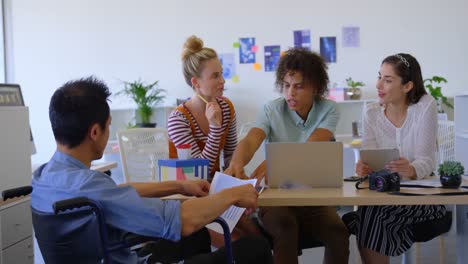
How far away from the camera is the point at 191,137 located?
2297mm

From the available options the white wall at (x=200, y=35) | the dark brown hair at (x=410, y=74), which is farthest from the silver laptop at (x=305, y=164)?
the white wall at (x=200, y=35)

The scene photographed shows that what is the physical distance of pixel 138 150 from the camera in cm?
349

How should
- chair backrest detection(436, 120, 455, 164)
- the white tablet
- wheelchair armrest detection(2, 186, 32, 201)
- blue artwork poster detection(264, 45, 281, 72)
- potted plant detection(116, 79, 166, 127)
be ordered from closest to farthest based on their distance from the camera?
1. wheelchair armrest detection(2, 186, 32, 201)
2. the white tablet
3. chair backrest detection(436, 120, 455, 164)
4. potted plant detection(116, 79, 166, 127)
5. blue artwork poster detection(264, 45, 281, 72)

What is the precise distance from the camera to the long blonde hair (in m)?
2.35

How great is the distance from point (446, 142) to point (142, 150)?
2227mm

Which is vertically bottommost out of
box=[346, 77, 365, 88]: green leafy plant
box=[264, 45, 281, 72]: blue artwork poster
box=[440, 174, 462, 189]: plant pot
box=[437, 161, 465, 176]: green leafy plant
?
box=[440, 174, 462, 189]: plant pot

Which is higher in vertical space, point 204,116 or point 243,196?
point 204,116

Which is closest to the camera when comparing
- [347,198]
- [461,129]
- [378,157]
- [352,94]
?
[347,198]

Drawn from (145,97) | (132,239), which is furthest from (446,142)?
(132,239)

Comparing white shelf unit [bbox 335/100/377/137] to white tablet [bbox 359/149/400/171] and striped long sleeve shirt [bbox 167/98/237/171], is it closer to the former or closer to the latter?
striped long sleeve shirt [bbox 167/98/237/171]

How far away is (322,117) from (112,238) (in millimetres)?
1179

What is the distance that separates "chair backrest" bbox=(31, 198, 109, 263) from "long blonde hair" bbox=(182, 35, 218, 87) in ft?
3.92

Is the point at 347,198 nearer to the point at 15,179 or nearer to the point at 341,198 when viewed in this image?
the point at 341,198

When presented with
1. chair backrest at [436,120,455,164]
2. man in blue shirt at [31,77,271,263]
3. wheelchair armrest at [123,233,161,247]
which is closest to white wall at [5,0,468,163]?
chair backrest at [436,120,455,164]
